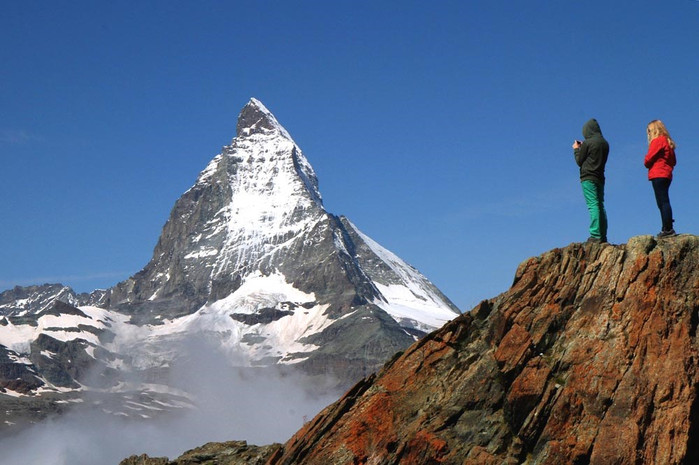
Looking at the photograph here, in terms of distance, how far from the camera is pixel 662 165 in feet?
114

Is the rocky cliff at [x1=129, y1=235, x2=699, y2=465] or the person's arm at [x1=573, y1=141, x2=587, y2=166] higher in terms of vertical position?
the person's arm at [x1=573, y1=141, x2=587, y2=166]

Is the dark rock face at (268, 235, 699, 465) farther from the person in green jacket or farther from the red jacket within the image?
the red jacket

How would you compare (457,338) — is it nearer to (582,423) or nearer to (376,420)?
(376,420)

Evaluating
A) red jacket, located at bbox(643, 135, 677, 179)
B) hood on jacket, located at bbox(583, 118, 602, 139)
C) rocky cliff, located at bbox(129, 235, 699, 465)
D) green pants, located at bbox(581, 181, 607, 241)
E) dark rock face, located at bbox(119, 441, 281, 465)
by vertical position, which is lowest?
dark rock face, located at bbox(119, 441, 281, 465)

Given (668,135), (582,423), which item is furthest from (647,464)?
(668,135)

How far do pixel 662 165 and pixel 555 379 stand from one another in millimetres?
8810

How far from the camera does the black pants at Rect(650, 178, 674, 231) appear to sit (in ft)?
114

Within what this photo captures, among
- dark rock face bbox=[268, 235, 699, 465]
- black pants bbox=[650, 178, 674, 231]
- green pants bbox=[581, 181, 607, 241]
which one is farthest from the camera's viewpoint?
green pants bbox=[581, 181, 607, 241]

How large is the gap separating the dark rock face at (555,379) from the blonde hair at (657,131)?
3779mm

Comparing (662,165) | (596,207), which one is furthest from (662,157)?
(596,207)

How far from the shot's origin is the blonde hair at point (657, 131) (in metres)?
34.8

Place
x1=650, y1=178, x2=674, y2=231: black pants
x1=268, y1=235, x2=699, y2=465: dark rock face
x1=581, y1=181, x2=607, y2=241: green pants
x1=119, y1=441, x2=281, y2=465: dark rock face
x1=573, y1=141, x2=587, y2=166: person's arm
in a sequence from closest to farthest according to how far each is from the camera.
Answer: x1=268, y1=235, x2=699, y2=465: dark rock face < x1=650, y1=178, x2=674, y2=231: black pants < x1=581, y1=181, x2=607, y2=241: green pants < x1=573, y1=141, x2=587, y2=166: person's arm < x1=119, y1=441, x2=281, y2=465: dark rock face

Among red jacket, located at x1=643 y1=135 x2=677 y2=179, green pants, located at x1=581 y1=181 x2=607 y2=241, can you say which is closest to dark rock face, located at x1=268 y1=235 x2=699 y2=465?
green pants, located at x1=581 y1=181 x2=607 y2=241

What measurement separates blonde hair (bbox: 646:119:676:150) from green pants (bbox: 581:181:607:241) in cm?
250
